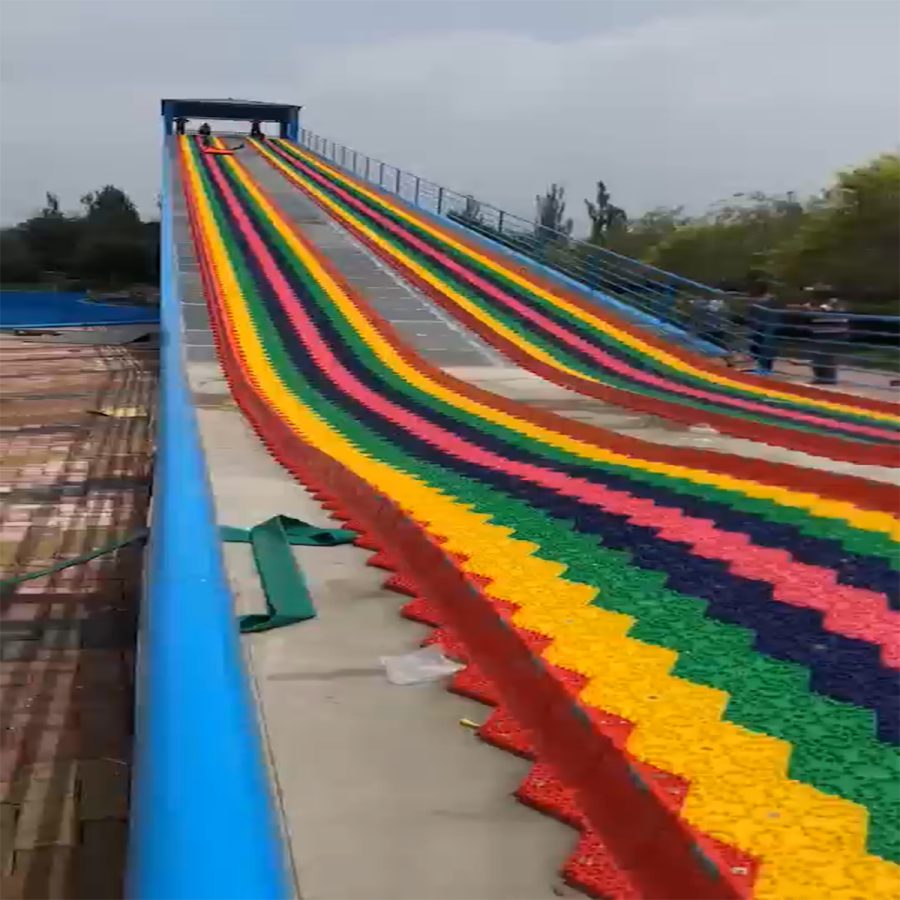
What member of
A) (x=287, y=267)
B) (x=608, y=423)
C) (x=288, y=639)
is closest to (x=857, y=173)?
(x=287, y=267)

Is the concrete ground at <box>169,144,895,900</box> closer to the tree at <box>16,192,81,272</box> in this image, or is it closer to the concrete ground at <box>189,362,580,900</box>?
the concrete ground at <box>189,362,580,900</box>

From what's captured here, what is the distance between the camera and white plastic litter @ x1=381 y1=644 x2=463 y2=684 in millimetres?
2678

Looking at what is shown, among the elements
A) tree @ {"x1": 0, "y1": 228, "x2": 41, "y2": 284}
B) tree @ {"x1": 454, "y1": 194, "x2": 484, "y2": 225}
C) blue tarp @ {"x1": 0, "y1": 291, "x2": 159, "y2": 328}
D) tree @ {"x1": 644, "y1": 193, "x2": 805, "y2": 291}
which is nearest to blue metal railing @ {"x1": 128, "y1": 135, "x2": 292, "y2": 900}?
tree @ {"x1": 454, "y1": 194, "x2": 484, "y2": 225}

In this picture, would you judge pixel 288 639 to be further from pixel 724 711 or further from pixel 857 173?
pixel 857 173

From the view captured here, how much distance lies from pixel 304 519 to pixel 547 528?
1.02 meters

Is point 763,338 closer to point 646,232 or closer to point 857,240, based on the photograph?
point 857,240

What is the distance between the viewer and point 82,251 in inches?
1751

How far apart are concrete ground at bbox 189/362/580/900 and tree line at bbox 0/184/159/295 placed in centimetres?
3875

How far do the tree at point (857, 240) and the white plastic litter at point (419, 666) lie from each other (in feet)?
63.1

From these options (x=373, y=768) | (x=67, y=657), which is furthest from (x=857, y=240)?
(x=373, y=768)

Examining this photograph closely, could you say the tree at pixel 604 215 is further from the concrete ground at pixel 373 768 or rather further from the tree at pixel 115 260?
the concrete ground at pixel 373 768

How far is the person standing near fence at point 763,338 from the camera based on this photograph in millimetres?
10234

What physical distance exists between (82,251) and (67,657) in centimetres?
4277

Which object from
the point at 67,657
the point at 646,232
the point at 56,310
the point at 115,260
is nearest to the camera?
the point at 67,657
